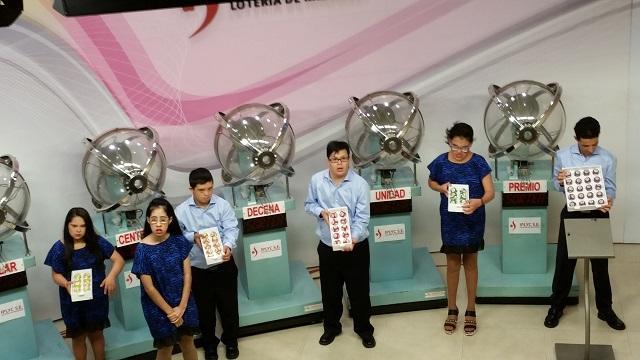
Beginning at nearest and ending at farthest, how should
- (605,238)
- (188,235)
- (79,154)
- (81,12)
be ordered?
(81,12)
(605,238)
(188,235)
(79,154)

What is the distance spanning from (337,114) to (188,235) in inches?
76.4

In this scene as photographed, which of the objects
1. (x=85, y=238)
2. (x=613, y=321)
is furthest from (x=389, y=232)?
(x=85, y=238)

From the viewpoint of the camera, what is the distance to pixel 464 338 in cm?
546

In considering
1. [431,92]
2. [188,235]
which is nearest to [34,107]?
[188,235]

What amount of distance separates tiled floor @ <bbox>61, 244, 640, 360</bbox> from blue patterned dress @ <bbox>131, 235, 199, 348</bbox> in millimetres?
918

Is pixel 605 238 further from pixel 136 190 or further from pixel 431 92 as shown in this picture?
pixel 136 190

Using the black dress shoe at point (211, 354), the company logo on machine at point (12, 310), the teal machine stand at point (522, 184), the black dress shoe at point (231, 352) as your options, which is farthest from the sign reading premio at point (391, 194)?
the company logo on machine at point (12, 310)

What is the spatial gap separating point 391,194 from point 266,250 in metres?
1.02

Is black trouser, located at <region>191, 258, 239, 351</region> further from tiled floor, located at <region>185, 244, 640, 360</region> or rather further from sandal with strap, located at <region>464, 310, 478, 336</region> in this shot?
sandal with strap, located at <region>464, 310, 478, 336</region>

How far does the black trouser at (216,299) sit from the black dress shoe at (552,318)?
2212 millimetres

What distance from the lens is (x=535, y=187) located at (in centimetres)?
563

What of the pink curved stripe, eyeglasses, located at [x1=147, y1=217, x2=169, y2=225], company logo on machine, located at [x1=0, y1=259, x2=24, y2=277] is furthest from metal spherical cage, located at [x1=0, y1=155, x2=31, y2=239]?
the pink curved stripe

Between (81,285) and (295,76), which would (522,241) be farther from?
(81,285)

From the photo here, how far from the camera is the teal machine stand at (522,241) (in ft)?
18.6
